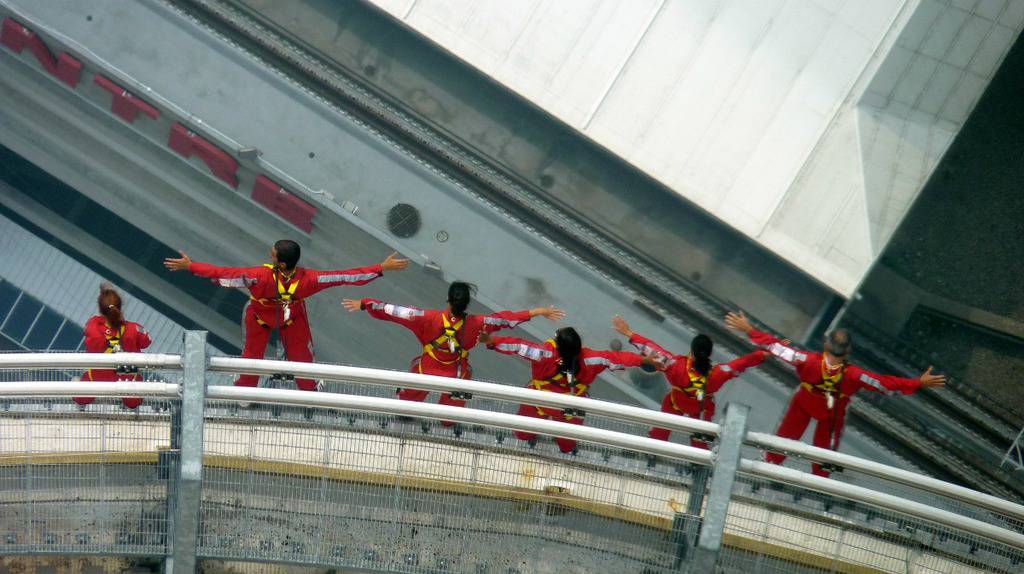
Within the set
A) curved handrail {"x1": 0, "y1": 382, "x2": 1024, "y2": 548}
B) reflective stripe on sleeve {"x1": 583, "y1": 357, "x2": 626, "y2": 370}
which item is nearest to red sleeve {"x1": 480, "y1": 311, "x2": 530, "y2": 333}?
reflective stripe on sleeve {"x1": 583, "y1": 357, "x2": 626, "y2": 370}

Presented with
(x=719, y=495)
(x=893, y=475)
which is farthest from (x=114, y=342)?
(x=893, y=475)

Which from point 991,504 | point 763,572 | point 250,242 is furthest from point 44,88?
point 991,504

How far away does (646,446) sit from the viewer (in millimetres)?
7988

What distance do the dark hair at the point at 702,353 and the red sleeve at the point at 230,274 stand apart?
4.25m

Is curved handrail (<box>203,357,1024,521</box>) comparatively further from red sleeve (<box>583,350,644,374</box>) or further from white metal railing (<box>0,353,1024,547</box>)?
red sleeve (<box>583,350,644,374</box>)

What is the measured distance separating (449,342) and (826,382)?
378 centimetres

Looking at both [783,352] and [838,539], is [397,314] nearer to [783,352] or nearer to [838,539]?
[783,352]

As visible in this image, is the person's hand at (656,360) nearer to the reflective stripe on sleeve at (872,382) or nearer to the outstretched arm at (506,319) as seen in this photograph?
the outstretched arm at (506,319)

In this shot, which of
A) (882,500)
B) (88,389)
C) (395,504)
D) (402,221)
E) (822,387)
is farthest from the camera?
(402,221)

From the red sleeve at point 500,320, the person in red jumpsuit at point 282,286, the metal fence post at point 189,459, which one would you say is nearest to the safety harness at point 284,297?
the person in red jumpsuit at point 282,286

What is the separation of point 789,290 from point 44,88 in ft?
36.2

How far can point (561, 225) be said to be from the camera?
52.1ft

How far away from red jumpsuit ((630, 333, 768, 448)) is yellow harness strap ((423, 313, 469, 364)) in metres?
1.69

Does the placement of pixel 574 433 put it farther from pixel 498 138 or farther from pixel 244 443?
pixel 498 138
